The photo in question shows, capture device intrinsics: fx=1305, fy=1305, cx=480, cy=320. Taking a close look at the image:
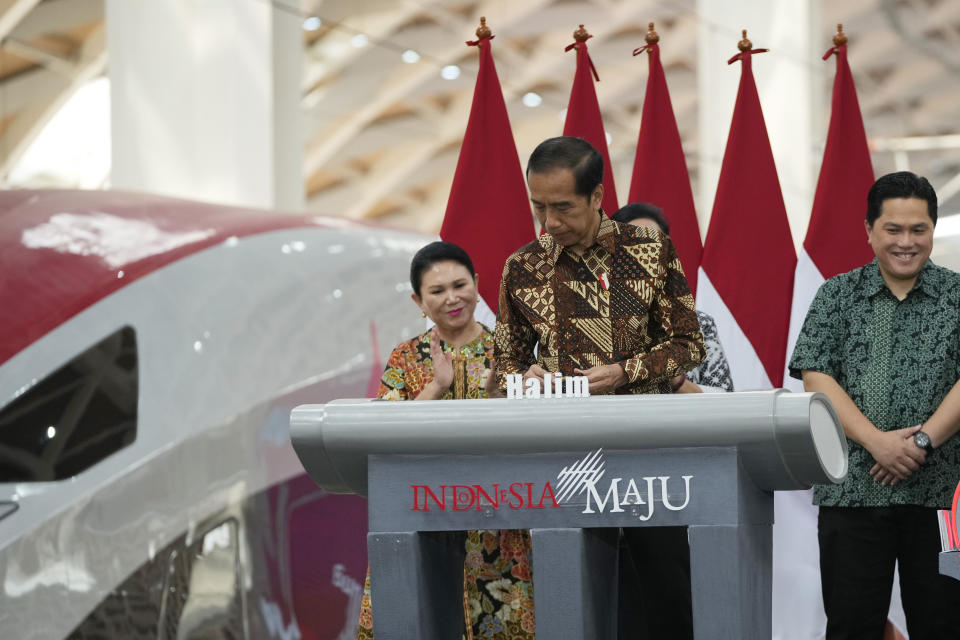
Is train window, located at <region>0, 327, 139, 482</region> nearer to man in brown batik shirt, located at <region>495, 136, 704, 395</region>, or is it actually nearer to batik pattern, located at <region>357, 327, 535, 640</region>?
batik pattern, located at <region>357, 327, 535, 640</region>

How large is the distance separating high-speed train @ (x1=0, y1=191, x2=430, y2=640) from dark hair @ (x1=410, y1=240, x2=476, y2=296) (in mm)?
1462

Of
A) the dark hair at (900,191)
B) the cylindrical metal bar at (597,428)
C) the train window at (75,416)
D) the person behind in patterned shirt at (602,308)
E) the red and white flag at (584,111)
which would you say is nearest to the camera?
the cylindrical metal bar at (597,428)

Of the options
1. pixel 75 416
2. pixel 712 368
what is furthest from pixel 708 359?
pixel 75 416

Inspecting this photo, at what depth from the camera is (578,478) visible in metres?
2.33

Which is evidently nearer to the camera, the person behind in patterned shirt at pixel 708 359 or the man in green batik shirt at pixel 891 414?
the man in green batik shirt at pixel 891 414

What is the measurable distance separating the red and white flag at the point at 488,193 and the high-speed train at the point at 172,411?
887 millimetres

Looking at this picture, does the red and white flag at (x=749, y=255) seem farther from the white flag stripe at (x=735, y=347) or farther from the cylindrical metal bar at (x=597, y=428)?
the cylindrical metal bar at (x=597, y=428)

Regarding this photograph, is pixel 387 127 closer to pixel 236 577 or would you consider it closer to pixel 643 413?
pixel 236 577

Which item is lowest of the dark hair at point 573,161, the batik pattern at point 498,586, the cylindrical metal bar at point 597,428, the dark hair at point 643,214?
the batik pattern at point 498,586

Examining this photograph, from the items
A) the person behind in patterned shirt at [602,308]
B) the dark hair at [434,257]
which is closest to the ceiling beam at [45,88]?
the dark hair at [434,257]

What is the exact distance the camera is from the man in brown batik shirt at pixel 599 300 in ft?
8.85

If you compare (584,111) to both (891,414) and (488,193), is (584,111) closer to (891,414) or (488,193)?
(488,193)

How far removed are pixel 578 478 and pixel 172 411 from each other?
246cm

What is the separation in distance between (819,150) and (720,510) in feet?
44.8
